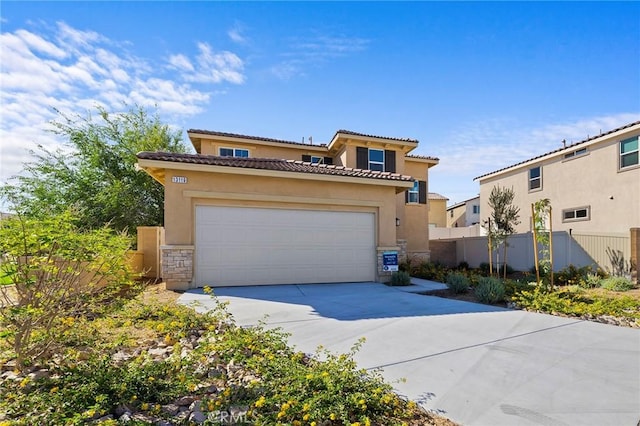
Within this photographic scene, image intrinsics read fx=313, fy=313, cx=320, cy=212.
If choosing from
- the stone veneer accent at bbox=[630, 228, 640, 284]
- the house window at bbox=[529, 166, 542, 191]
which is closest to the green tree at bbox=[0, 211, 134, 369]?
the stone veneer accent at bbox=[630, 228, 640, 284]

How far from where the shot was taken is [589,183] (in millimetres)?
15719

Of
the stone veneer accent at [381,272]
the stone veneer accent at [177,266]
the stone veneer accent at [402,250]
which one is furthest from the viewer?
the stone veneer accent at [402,250]

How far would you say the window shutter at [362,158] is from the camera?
16.3 metres

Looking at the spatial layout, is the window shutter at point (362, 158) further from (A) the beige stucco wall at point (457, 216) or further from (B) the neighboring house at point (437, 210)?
(A) the beige stucco wall at point (457, 216)

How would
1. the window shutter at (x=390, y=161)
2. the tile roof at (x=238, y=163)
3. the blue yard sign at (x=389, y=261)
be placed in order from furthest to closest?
the window shutter at (x=390, y=161) < the blue yard sign at (x=389, y=261) < the tile roof at (x=238, y=163)

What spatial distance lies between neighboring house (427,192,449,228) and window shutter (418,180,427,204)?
15.8 metres

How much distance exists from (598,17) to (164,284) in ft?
48.1

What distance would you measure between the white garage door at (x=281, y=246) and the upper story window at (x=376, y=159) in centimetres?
563

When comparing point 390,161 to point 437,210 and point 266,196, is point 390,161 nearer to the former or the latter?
point 266,196

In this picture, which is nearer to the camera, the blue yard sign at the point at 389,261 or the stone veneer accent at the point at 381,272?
the blue yard sign at the point at 389,261

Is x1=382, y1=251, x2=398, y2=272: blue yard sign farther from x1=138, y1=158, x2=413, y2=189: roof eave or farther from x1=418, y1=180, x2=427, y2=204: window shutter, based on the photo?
x1=418, y1=180, x2=427, y2=204: window shutter

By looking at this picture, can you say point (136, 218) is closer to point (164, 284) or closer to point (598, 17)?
point (164, 284)

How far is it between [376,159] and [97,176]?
48.9 ft

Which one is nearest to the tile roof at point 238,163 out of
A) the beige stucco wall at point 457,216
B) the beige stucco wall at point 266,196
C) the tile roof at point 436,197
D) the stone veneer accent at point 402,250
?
the beige stucco wall at point 266,196
